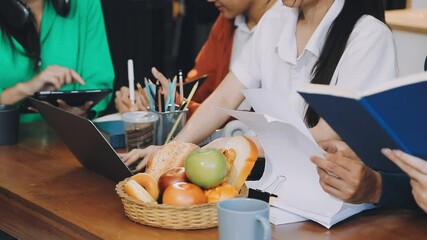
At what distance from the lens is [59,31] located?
2969mm

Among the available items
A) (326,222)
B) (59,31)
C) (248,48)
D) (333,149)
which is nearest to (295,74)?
(248,48)

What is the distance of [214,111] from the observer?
232 cm

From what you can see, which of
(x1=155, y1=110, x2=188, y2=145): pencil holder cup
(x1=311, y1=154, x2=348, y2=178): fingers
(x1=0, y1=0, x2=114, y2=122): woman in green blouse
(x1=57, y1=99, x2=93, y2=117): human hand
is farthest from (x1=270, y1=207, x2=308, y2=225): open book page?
(x1=0, y1=0, x2=114, y2=122): woman in green blouse

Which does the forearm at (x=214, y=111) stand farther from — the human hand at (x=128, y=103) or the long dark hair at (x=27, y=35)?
the long dark hair at (x=27, y=35)

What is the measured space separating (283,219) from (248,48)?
0.80 meters

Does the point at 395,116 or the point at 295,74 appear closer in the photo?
the point at 395,116

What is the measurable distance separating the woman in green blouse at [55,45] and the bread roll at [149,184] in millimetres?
1072

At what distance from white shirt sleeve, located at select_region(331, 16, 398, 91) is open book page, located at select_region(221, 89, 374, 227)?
34cm

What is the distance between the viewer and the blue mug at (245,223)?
1398 mm

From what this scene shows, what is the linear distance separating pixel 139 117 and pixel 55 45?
98 centimetres

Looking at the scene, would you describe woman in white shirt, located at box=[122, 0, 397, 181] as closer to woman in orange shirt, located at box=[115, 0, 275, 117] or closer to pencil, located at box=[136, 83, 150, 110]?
pencil, located at box=[136, 83, 150, 110]

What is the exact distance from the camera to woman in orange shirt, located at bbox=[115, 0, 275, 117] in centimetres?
274

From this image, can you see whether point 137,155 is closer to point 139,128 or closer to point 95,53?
point 139,128

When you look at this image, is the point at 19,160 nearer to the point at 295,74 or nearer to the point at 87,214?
the point at 87,214
